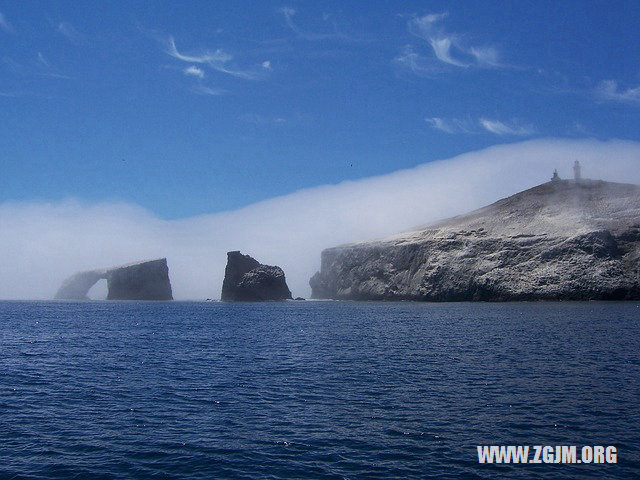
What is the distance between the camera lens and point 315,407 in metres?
31.0

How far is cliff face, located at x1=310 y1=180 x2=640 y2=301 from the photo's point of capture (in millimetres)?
141375

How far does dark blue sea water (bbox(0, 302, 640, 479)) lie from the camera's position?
72.0ft

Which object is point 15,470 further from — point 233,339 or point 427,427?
point 233,339

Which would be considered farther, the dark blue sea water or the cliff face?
the cliff face

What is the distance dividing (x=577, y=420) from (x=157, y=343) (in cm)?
4967

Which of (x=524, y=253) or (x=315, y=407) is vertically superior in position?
(x=524, y=253)

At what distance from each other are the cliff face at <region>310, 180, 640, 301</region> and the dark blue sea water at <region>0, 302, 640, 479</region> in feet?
287

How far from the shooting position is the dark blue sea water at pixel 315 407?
72.0ft

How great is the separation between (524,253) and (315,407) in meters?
133

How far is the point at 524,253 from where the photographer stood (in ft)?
495

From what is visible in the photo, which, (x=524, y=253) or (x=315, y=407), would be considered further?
(x=524, y=253)

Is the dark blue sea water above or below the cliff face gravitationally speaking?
below

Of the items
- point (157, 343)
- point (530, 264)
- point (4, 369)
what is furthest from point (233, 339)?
point (530, 264)

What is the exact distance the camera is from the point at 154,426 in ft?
90.3
